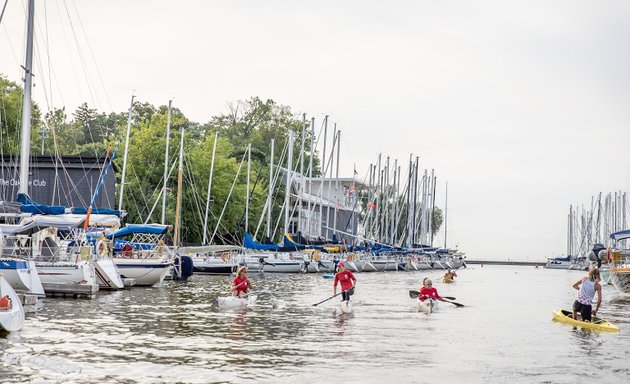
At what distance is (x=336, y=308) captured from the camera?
3472 cm

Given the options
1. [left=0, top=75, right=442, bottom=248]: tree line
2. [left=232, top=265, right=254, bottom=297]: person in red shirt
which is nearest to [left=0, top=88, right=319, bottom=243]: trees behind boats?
[left=0, top=75, right=442, bottom=248]: tree line

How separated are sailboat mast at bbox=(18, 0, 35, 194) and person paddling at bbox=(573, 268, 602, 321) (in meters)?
24.2

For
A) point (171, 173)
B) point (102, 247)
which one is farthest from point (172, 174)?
point (102, 247)

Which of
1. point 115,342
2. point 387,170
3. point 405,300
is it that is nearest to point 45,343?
point 115,342

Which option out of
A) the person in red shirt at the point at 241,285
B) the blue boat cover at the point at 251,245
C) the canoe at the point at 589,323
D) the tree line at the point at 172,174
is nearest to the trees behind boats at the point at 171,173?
the tree line at the point at 172,174

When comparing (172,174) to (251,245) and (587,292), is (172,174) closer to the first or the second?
(251,245)

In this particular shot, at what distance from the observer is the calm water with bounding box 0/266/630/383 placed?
16812 millimetres

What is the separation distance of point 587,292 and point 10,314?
16.8m

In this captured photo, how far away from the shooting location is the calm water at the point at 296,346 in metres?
16.8

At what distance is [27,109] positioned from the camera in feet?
129

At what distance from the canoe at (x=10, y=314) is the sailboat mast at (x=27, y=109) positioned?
55.7ft

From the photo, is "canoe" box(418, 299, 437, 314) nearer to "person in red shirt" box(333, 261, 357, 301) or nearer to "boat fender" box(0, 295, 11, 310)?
"person in red shirt" box(333, 261, 357, 301)

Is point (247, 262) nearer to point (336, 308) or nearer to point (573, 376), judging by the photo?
point (336, 308)

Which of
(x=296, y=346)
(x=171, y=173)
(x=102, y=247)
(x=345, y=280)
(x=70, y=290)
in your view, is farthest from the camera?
(x=171, y=173)
